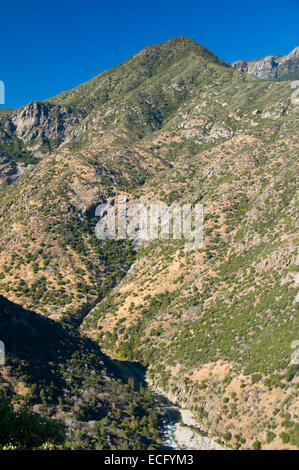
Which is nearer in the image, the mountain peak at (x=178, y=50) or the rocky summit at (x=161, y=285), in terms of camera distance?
the rocky summit at (x=161, y=285)

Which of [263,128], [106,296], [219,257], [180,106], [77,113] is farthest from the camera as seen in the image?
[77,113]

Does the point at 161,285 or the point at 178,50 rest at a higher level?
the point at 178,50

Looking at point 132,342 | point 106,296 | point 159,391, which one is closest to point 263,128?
point 106,296

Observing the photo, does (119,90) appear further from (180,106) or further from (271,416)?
(271,416)

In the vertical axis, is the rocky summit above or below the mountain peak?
below

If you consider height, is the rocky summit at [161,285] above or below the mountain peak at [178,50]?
below

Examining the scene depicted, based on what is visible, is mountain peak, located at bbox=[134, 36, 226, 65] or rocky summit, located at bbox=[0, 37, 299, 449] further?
mountain peak, located at bbox=[134, 36, 226, 65]

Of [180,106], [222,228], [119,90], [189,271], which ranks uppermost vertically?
[119,90]

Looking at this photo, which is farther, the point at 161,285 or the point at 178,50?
the point at 178,50
